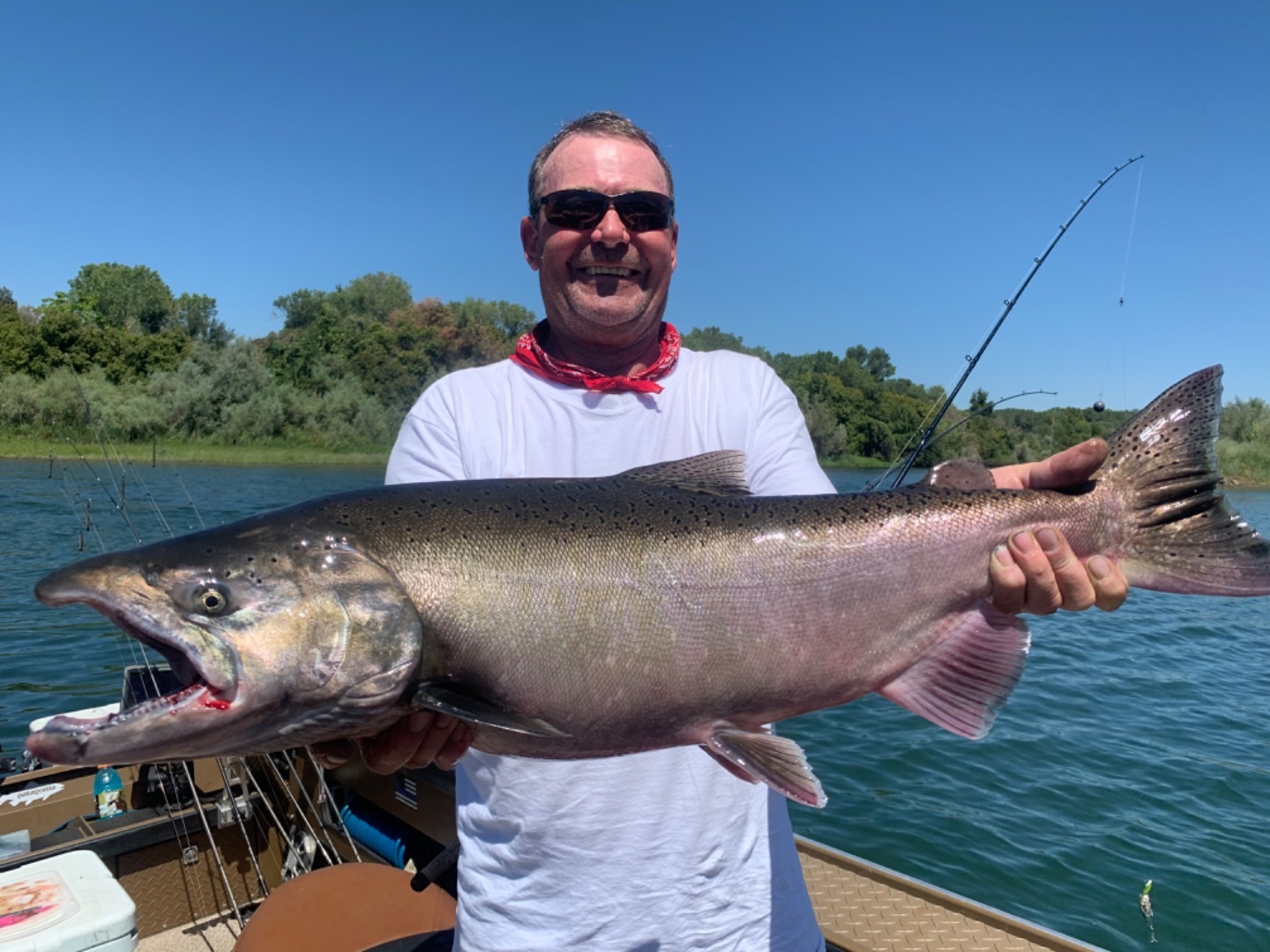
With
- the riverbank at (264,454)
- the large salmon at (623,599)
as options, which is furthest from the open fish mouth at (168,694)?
the riverbank at (264,454)

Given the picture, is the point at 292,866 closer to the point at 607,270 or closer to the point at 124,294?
the point at 607,270

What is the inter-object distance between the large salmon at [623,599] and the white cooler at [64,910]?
246 centimetres

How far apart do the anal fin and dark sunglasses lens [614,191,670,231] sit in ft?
5.20

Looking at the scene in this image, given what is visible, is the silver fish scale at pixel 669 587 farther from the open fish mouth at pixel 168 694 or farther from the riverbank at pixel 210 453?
the riverbank at pixel 210 453

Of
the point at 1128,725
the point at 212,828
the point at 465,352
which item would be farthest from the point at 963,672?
the point at 465,352

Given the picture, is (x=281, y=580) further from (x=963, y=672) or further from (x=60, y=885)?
(x=60, y=885)

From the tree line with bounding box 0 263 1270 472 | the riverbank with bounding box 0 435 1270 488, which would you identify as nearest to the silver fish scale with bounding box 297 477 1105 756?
the tree line with bounding box 0 263 1270 472

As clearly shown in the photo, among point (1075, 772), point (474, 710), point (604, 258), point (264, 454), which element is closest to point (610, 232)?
point (604, 258)

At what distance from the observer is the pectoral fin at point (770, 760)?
2.31 meters

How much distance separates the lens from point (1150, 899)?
816 centimetres

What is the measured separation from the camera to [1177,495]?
274cm

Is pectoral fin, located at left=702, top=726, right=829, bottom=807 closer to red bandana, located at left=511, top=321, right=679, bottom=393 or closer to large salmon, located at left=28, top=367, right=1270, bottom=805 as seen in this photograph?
large salmon, located at left=28, top=367, right=1270, bottom=805

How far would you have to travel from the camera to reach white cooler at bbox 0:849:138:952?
3705 millimetres

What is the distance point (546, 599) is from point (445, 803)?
4046mm
